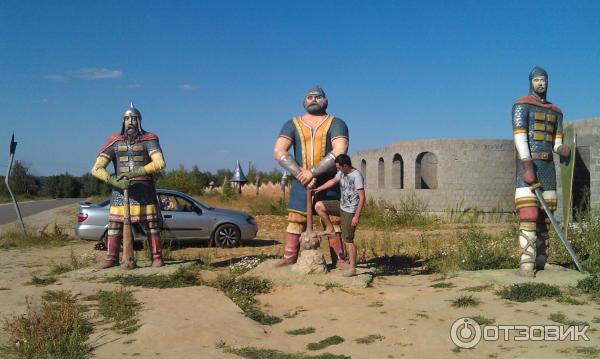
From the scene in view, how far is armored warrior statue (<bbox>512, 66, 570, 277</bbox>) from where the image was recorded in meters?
6.50

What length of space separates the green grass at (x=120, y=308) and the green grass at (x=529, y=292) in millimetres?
3900

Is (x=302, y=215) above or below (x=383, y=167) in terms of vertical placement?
below

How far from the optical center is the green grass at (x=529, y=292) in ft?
18.2

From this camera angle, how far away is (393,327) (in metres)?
4.98

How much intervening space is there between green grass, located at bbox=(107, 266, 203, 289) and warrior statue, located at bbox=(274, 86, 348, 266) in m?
1.55

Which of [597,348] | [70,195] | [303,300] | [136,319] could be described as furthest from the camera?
[70,195]

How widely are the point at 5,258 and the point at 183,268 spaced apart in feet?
16.4

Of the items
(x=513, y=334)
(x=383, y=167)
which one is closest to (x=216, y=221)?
(x=513, y=334)

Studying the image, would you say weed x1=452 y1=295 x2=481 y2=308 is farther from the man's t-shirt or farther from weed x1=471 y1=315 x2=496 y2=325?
the man's t-shirt

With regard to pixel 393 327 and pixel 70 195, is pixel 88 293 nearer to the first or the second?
pixel 393 327

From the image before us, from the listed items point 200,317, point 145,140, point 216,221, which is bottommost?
point 200,317

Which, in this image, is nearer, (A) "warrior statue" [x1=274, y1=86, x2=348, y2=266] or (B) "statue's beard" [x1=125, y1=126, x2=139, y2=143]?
(A) "warrior statue" [x1=274, y1=86, x2=348, y2=266]

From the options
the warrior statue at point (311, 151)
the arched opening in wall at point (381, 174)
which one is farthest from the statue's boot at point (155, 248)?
the arched opening in wall at point (381, 174)

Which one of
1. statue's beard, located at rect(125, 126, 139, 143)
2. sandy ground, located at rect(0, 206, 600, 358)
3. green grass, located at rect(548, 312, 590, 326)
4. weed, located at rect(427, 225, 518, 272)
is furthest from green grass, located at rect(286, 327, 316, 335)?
statue's beard, located at rect(125, 126, 139, 143)
